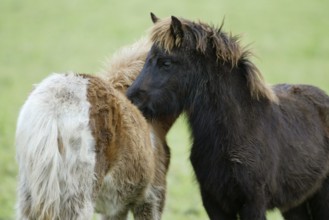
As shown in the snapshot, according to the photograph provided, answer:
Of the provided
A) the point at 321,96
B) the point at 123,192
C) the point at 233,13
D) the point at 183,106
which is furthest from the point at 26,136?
the point at 233,13

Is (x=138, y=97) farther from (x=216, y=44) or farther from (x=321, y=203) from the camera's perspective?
(x=321, y=203)

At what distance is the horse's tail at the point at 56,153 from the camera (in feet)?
14.0

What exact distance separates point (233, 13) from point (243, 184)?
20.9 meters

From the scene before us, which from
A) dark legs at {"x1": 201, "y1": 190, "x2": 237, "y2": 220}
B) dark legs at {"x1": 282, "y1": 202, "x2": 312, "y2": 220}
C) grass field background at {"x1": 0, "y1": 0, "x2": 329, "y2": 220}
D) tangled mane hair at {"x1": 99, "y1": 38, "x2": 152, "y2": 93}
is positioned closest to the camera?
dark legs at {"x1": 201, "y1": 190, "x2": 237, "y2": 220}

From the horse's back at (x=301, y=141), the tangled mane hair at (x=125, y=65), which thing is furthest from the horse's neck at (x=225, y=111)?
the tangled mane hair at (x=125, y=65)

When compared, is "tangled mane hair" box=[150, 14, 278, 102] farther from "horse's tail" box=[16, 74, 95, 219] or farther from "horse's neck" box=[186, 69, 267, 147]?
"horse's tail" box=[16, 74, 95, 219]

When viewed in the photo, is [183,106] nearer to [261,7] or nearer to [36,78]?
[36,78]

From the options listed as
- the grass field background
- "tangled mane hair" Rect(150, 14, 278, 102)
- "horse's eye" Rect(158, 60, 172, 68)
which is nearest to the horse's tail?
"horse's eye" Rect(158, 60, 172, 68)

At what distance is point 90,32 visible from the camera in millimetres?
23344

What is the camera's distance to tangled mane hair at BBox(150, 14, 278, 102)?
202 inches

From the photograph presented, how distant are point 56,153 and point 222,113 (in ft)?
5.04

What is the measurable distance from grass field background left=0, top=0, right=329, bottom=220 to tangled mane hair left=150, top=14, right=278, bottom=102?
8.28m

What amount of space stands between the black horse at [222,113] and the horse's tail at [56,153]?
970 mm

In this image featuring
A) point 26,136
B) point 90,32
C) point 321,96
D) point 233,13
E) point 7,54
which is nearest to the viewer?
point 26,136
